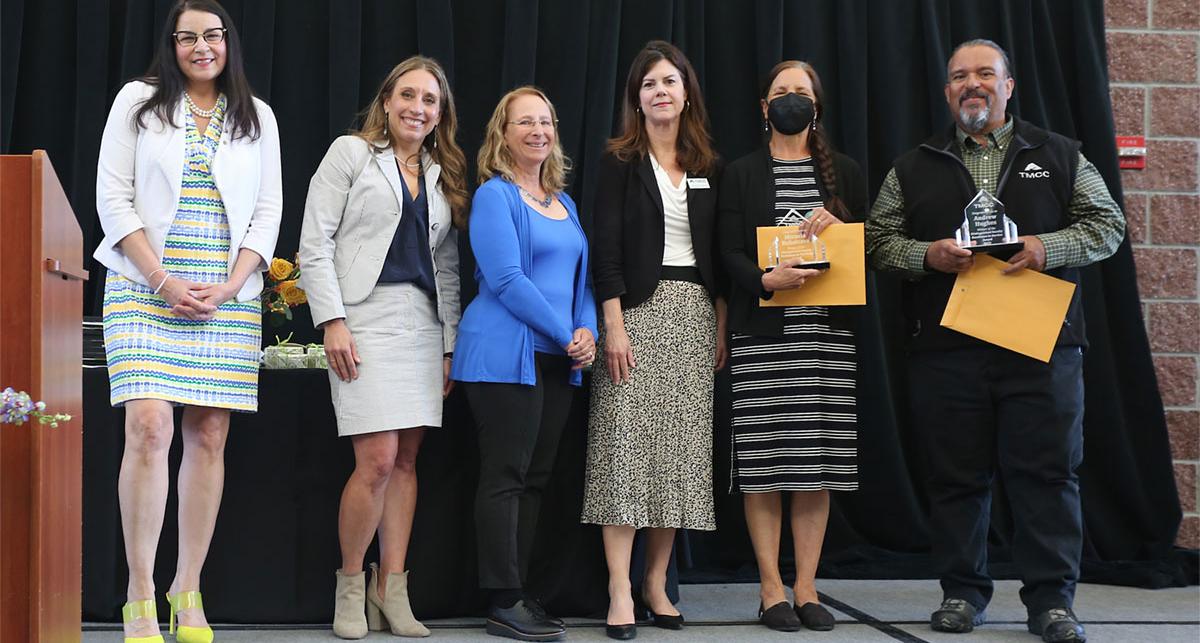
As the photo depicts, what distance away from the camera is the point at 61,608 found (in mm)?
1811

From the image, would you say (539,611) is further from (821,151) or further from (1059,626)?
(821,151)

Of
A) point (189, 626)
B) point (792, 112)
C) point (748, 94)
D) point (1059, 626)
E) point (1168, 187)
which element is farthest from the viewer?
point (1168, 187)

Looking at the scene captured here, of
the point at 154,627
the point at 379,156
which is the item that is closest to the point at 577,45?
the point at 379,156

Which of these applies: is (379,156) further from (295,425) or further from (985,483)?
(985,483)

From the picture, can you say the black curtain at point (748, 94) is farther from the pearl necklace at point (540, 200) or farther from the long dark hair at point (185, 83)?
the long dark hair at point (185, 83)

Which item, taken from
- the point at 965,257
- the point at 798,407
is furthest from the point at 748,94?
the point at 798,407

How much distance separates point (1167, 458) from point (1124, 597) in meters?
0.68

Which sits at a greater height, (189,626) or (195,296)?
(195,296)

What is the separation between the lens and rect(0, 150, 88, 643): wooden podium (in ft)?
5.33

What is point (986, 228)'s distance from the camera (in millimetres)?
3002

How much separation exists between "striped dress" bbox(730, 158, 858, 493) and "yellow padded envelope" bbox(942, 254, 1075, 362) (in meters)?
0.31

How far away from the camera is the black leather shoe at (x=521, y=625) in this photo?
9.72ft

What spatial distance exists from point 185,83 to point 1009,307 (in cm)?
212

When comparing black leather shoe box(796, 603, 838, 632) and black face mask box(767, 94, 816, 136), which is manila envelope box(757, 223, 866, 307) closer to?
black face mask box(767, 94, 816, 136)
